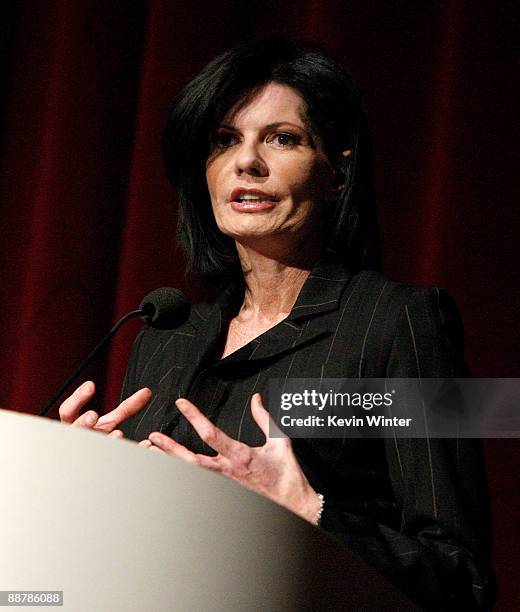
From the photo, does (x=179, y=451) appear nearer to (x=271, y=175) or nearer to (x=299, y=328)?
(x=299, y=328)

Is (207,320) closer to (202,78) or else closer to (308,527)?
(202,78)

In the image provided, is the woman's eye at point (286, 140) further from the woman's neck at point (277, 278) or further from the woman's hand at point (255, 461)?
the woman's hand at point (255, 461)

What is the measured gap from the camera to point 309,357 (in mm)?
1281

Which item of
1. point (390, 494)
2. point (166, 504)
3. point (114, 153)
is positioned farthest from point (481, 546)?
point (114, 153)

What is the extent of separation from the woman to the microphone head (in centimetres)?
9

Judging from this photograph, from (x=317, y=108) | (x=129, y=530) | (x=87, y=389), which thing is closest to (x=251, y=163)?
(x=317, y=108)

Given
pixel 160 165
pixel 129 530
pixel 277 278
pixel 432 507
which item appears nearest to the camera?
pixel 129 530

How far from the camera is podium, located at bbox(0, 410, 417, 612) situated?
62 cm

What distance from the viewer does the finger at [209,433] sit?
89cm

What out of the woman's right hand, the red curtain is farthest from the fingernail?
the red curtain

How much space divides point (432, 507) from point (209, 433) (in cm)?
32

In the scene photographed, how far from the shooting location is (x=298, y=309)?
4.41 ft

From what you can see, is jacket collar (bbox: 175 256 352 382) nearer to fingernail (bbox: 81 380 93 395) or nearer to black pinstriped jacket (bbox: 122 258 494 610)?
black pinstriped jacket (bbox: 122 258 494 610)

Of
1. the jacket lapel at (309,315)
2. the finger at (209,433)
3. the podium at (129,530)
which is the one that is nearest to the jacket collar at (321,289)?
the jacket lapel at (309,315)
